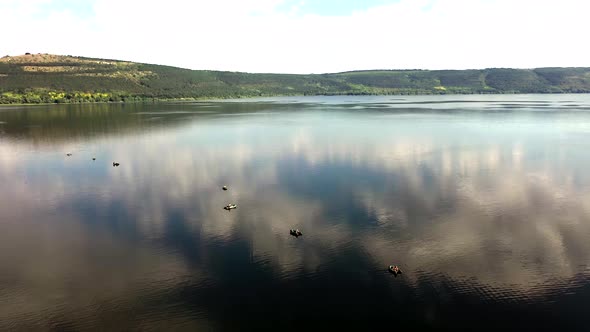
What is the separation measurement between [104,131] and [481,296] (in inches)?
3253

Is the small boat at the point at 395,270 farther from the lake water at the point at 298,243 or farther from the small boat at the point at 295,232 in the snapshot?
the small boat at the point at 295,232

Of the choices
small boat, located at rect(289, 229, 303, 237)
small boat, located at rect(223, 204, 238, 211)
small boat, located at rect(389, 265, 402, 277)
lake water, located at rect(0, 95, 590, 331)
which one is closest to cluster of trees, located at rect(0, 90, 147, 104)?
lake water, located at rect(0, 95, 590, 331)

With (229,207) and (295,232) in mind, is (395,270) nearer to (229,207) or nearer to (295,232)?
(295,232)

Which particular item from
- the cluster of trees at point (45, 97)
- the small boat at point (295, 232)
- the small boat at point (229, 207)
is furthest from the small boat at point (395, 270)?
the cluster of trees at point (45, 97)

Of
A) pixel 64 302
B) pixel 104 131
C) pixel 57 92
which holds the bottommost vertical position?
pixel 64 302

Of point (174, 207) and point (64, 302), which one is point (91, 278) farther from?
point (174, 207)

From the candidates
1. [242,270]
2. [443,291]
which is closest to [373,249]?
[443,291]

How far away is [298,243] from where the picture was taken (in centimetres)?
2423

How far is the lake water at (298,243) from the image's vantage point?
1733 centimetres

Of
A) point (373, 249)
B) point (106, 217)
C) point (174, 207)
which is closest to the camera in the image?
point (373, 249)

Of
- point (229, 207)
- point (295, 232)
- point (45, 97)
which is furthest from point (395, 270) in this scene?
point (45, 97)

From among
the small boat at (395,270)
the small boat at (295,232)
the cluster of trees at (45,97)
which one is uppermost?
the cluster of trees at (45,97)

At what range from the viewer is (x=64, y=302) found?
18.3 metres

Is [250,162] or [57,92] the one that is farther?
[57,92]
